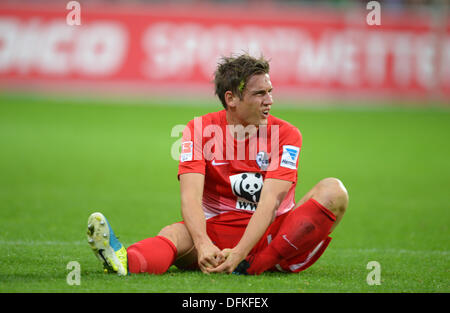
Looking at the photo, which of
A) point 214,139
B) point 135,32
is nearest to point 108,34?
point 135,32

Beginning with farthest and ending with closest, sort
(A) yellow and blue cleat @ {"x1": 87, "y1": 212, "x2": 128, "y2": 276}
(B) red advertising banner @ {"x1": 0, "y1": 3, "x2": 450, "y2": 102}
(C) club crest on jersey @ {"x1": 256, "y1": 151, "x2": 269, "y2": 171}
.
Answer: (B) red advertising banner @ {"x1": 0, "y1": 3, "x2": 450, "y2": 102} < (C) club crest on jersey @ {"x1": 256, "y1": 151, "x2": 269, "y2": 171} < (A) yellow and blue cleat @ {"x1": 87, "y1": 212, "x2": 128, "y2": 276}

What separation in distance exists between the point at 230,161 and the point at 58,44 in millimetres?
15509

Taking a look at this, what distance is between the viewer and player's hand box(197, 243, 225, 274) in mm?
4371

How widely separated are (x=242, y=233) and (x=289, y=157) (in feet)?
2.03

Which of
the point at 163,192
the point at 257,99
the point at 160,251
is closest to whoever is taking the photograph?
the point at 160,251

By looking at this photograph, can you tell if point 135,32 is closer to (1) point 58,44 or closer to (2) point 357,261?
(1) point 58,44

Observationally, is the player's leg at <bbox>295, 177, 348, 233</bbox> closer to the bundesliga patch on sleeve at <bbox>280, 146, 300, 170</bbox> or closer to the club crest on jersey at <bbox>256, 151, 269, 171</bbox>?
the bundesliga patch on sleeve at <bbox>280, 146, 300, 170</bbox>

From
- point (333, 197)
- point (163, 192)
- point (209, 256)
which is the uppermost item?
point (333, 197)

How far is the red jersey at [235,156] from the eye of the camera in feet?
15.7

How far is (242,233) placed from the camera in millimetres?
4773

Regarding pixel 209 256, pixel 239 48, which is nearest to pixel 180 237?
pixel 209 256

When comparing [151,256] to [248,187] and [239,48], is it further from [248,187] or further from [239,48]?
[239,48]

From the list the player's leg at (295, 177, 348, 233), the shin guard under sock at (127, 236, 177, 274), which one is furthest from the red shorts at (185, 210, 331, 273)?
the shin guard under sock at (127, 236, 177, 274)
